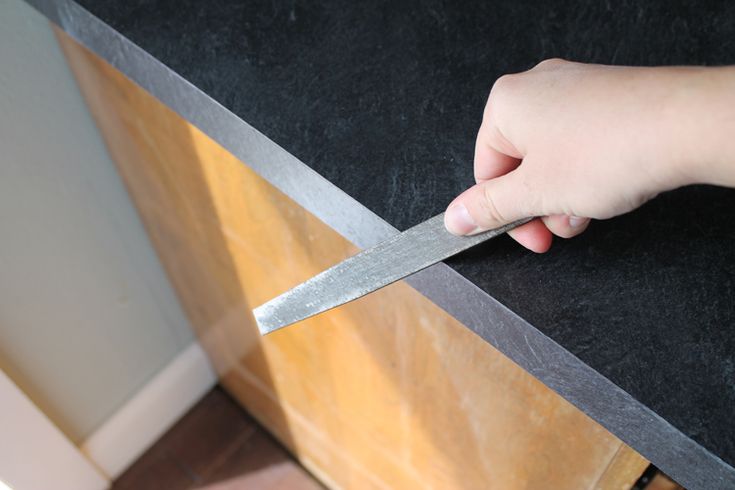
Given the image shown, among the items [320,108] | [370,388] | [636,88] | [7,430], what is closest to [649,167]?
[636,88]

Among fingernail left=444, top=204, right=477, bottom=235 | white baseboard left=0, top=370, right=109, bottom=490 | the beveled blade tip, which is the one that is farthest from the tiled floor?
fingernail left=444, top=204, right=477, bottom=235

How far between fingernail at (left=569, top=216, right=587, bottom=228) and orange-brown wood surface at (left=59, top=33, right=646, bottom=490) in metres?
0.13

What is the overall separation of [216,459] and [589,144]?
1.03m

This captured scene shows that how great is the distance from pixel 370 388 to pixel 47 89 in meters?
0.47

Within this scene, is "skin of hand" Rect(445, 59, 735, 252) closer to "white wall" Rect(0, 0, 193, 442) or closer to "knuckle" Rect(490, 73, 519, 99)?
"knuckle" Rect(490, 73, 519, 99)

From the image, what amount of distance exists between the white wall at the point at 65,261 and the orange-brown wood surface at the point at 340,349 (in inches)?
1.4

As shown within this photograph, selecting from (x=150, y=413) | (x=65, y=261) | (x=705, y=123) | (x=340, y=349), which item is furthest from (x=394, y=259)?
(x=150, y=413)

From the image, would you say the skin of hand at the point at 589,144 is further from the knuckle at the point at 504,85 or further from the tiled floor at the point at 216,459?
the tiled floor at the point at 216,459

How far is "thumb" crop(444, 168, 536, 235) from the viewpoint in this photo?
433mm

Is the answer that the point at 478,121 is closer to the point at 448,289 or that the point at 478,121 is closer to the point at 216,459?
the point at 448,289

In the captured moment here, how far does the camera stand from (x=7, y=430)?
947mm

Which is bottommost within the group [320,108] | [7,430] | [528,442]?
[7,430]

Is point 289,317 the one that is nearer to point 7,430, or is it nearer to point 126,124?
point 126,124

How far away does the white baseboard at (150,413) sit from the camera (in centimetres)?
119
